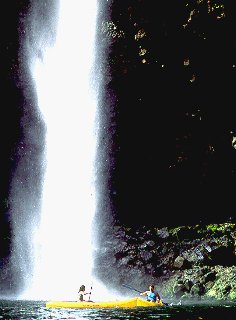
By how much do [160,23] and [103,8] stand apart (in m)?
4.83

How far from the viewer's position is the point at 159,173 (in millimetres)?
26562

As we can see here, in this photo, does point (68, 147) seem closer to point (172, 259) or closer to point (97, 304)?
point (172, 259)

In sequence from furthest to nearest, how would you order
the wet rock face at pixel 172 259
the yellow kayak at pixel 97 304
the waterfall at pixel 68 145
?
1. the waterfall at pixel 68 145
2. the wet rock face at pixel 172 259
3. the yellow kayak at pixel 97 304

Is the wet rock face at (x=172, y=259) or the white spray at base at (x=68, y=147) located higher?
the white spray at base at (x=68, y=147)

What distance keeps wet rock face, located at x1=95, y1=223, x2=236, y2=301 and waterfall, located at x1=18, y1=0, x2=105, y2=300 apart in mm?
1590

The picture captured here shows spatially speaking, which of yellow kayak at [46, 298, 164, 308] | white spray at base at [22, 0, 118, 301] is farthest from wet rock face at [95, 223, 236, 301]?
yellow kayak at [46, 298, 164, 308]

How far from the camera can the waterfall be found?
24.4 metres

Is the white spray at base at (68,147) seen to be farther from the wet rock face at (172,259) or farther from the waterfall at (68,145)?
the wet rock face at (172,259)

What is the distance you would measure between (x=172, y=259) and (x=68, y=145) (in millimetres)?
9481

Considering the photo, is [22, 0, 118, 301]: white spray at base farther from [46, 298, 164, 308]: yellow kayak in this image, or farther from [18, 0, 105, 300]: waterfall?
[46, 298, 164, 308]: yellow kayak

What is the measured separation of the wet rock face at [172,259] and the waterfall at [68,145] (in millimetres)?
1590

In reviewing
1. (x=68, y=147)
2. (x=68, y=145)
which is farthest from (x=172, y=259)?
(x=68, y=145)

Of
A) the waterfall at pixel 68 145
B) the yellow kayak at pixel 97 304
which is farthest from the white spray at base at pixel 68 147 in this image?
the yellow kayak at pixel 97 304

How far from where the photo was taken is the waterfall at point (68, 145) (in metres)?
24.4
